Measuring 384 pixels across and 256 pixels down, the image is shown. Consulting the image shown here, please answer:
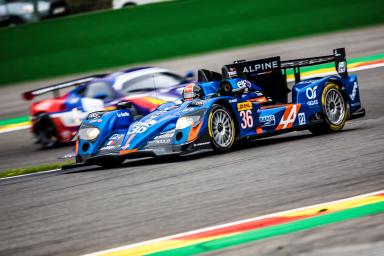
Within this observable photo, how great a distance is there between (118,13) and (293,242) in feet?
53.7

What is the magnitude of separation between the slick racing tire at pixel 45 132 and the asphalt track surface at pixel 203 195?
414cm

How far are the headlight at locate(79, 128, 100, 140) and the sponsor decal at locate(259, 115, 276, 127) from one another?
6.64ft

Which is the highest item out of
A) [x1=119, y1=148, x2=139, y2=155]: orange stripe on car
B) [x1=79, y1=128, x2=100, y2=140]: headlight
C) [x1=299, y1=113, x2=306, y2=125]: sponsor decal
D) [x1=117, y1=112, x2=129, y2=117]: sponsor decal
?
[x1=117, y1=112, x2=129, y2=117]: sponsor decal

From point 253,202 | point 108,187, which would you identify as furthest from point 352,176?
point 108,187

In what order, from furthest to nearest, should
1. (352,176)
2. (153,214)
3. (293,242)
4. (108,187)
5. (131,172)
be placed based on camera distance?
(131,172), (108,187), (352,176), (153,214), (293,242)

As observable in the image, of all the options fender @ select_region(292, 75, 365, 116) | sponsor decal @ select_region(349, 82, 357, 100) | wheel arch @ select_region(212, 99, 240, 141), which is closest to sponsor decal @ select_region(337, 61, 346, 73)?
fender @ select_region(292, 75, 365, 116)

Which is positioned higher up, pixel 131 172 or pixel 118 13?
pixel 118 13

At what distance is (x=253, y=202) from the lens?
695cm

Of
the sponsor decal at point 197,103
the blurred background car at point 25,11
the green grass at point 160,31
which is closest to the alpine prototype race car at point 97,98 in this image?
the sponsor decal at point 197,103

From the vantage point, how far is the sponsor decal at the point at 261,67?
10.9m

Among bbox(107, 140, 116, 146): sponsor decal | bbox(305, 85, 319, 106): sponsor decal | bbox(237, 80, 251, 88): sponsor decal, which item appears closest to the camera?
bbox(107, 140, 116, 146): sponsor decal

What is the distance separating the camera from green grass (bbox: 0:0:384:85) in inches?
805

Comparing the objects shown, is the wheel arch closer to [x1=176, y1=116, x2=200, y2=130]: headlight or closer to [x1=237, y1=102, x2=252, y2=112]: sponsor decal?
[x1=237, y1=102, x2=252, y2=112]: sponsor decal

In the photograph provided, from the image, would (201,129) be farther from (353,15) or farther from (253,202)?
(353,15)
